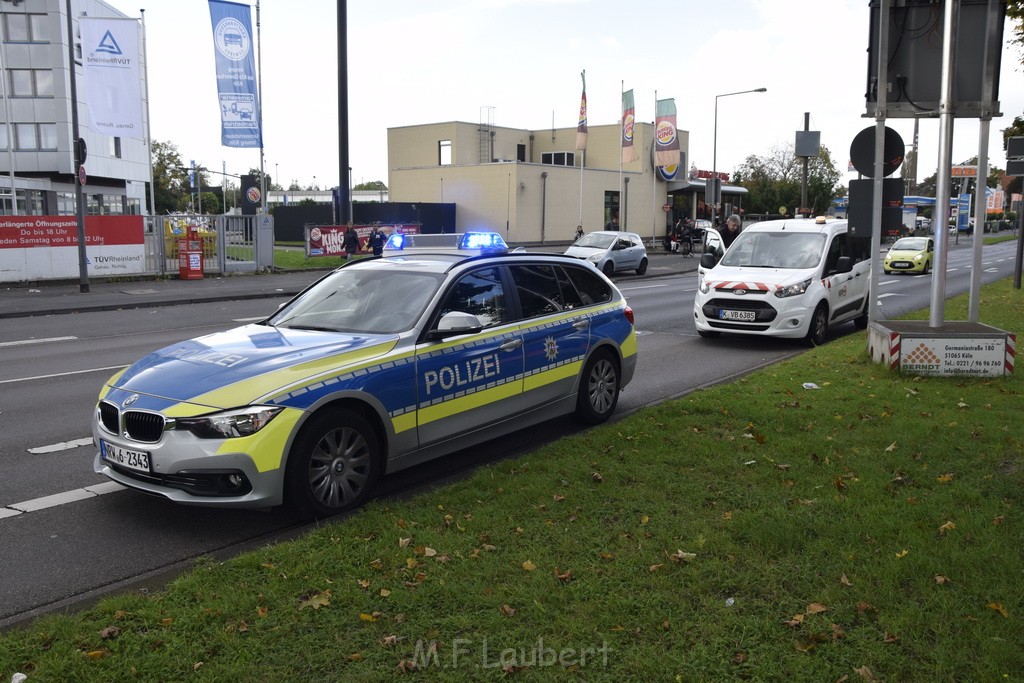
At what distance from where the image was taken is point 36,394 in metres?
9.36

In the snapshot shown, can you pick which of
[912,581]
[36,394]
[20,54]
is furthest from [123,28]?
[20,54]

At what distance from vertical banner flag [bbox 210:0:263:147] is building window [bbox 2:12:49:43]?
98.7ft

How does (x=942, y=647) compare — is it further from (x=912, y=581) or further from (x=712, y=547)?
(x=712, y=547)

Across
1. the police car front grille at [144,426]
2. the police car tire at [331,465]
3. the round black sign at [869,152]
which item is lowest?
the police car tire at [331,465]

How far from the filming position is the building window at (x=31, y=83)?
51500 mm

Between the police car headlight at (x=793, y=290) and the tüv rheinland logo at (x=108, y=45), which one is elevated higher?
the tüv rheinland logo at (x=108, y=45)

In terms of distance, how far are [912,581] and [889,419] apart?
11.6ft

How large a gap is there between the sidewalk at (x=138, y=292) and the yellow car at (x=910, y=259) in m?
10.7

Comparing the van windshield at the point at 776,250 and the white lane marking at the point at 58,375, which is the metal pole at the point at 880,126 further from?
the white lane marking at the point at 58,375

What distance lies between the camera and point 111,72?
25312mm

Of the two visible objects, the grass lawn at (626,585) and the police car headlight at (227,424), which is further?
the police car headlight at (227,424)

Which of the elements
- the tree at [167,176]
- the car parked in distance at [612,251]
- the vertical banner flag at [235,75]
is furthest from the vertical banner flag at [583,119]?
the tree at [167,176]

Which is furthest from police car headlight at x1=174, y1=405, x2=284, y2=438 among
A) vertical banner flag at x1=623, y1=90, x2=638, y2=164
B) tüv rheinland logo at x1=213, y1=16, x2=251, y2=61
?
vertical banner flag at x1=623, y1=90, x2=638, y2=164

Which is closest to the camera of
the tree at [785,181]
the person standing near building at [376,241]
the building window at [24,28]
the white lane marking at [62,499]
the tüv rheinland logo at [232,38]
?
the white lane marking at [62,499]
